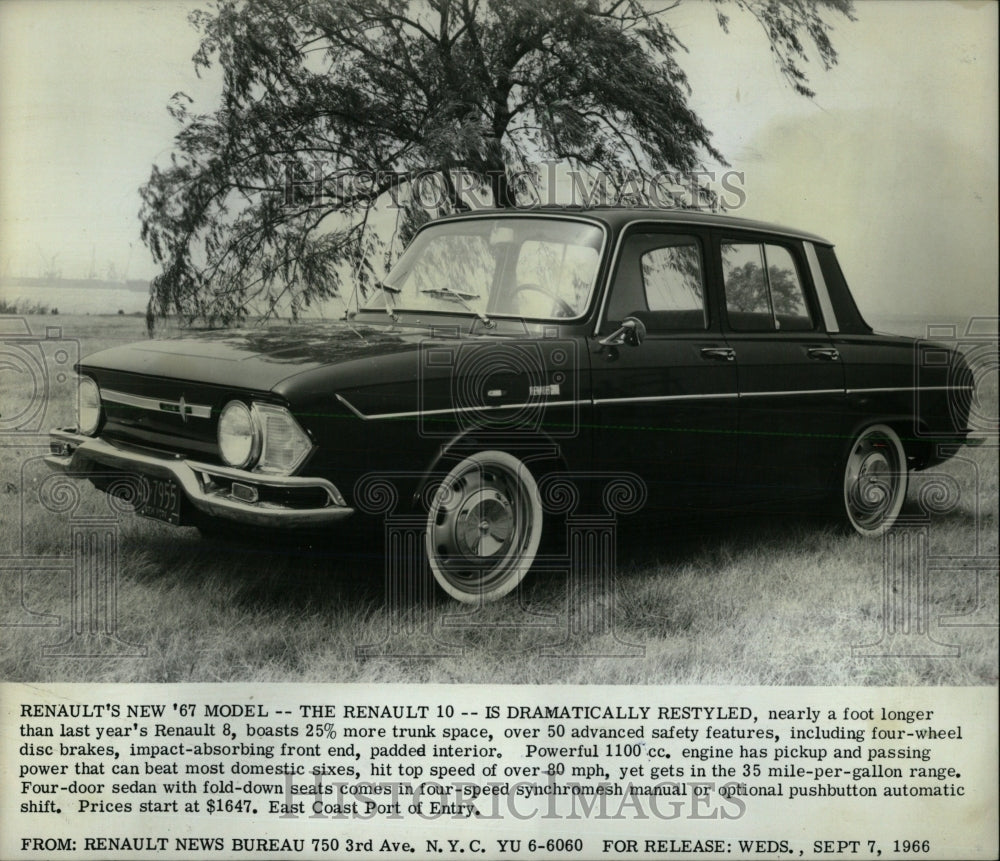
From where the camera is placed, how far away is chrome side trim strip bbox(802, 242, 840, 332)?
4.93 m

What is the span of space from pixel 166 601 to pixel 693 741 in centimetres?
204

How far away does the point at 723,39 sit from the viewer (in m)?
4.36

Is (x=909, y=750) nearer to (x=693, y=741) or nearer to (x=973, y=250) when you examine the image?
(x=693, y=741)

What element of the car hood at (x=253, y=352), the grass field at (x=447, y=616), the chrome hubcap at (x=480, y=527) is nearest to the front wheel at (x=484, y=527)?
the chrome hubcap at (x=480, y=527)

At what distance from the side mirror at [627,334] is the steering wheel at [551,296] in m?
0.17

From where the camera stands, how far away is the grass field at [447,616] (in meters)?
3.67

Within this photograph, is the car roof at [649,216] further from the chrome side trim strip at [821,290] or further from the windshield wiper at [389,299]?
the windshield wiper at [389,299]

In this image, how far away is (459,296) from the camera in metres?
4.27

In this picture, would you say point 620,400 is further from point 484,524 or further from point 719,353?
point 484,524

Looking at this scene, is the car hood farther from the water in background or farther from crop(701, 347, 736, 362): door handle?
crop(701, 347, 736, 362): door handle

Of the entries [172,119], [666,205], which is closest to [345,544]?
[172,119]

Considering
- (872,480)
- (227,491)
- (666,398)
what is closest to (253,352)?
(227,491)

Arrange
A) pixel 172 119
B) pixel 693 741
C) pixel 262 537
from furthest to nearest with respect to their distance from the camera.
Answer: pixel 172 119 → pixel 693 741 → pixel 262 537

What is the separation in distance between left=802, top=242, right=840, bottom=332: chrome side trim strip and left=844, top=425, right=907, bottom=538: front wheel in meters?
0.55
